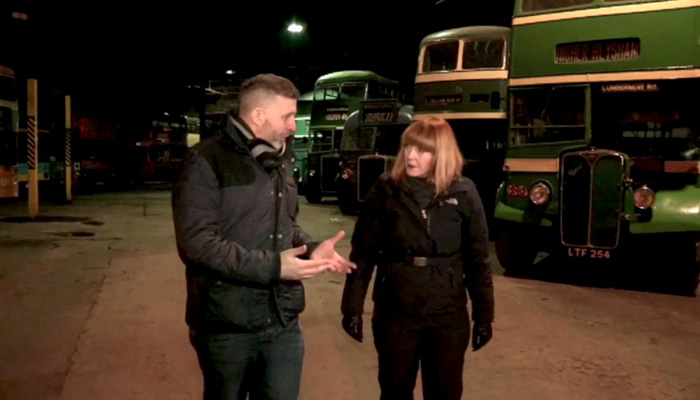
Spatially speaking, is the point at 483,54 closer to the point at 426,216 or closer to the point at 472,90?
the point at 472,90

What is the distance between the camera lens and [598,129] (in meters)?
9.35

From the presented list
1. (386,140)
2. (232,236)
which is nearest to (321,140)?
(386,140)

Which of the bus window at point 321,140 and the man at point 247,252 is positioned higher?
the bus window at point 321,140

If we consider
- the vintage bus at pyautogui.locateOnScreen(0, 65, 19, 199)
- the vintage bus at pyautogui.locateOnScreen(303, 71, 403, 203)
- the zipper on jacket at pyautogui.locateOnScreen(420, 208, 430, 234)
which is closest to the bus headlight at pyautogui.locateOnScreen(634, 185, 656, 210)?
the zipper on jacket at pyautogui.locateOnScreen(420, 208, 430, 234)

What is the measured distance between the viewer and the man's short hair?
271 cm

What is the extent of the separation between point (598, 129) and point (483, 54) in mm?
4777

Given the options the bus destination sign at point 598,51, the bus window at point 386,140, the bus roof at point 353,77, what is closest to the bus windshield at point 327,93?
the bus roof at point 353,77

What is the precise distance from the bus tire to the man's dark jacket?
22.4 ft

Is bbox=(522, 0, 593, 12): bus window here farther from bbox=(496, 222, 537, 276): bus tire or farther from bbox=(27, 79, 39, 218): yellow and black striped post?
bbox=(27, 79, 39, 218): yellow and black striped post

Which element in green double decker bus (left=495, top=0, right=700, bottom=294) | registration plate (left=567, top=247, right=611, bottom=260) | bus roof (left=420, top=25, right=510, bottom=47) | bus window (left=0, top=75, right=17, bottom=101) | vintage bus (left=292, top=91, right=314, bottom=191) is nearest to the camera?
green double decker bus (left=495, top=0, right=700, bottom=294)

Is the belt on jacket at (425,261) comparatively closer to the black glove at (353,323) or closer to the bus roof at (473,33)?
the black glove at (353,323)

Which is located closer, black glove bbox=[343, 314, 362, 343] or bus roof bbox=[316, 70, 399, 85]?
black glove bbox=[343, 314, 362, 343]

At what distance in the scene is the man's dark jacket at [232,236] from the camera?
8.27 ft

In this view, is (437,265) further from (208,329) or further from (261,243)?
(208,329)
